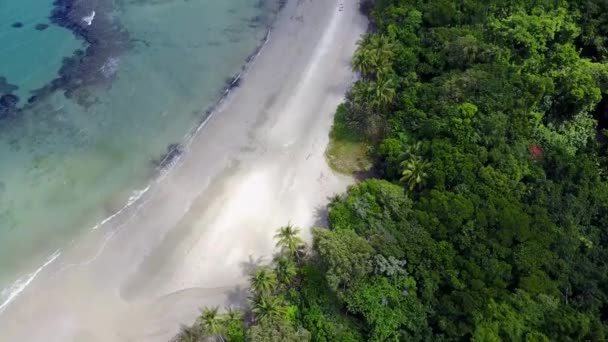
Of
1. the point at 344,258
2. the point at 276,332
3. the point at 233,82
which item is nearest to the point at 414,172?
the point at 344,258

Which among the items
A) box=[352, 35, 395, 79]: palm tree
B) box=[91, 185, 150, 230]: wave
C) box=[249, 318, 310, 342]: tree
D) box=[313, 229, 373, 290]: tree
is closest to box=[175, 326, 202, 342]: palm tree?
box=[249, 318, 310, 342]: tree

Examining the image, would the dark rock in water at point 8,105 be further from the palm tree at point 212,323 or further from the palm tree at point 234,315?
the palm tree at point 234,315

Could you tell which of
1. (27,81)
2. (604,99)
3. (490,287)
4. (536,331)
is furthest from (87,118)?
(604,99)

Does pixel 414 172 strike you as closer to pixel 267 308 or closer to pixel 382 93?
pixel 382 93

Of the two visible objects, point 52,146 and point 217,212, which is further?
point 52,146

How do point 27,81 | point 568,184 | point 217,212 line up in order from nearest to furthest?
point 568,184
point 217,212
point 27,81

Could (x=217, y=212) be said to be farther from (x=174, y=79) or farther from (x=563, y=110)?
(x=563, y=110)

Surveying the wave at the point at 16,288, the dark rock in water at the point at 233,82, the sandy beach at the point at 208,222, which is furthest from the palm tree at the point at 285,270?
the dark rock in water at the point at 233,82
